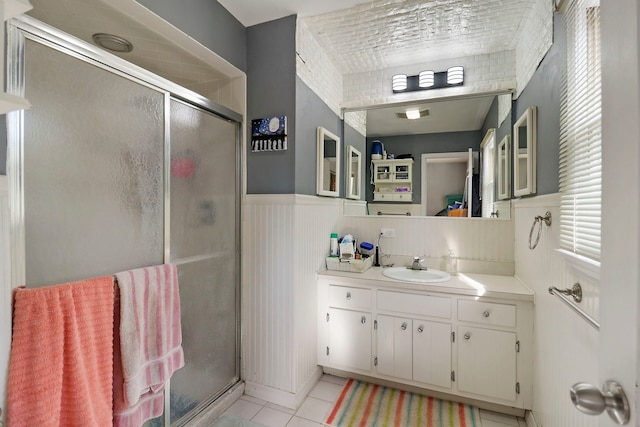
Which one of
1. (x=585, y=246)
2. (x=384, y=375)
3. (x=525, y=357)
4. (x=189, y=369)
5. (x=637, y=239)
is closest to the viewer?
(x=637, y=239)

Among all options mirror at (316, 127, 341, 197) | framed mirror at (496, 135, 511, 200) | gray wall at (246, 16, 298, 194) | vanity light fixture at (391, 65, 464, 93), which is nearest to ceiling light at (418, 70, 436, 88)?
vanity light fixture at (391, 65, 464, 93)

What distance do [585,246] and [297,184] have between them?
4.80 feet

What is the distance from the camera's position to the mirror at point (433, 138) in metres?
2.31

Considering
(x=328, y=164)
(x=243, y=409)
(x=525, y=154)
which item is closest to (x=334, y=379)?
(x=243, y=409)

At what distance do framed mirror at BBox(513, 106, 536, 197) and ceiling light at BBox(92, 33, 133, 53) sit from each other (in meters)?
2.43

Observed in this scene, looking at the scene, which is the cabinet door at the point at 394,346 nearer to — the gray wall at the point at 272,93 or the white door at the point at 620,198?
the gray wall at the point at 272,93

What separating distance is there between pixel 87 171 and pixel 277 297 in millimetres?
1260

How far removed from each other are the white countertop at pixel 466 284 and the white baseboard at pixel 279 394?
792mm

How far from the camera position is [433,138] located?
244 cm

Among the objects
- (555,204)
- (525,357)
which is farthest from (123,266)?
(525,357)

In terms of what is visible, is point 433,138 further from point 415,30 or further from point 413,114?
point 415,30

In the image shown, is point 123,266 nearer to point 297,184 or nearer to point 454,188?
point 297,184

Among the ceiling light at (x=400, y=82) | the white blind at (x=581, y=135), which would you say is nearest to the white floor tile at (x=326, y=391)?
the white blind at (x=581, y=135)

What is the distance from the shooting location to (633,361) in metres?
0.46
